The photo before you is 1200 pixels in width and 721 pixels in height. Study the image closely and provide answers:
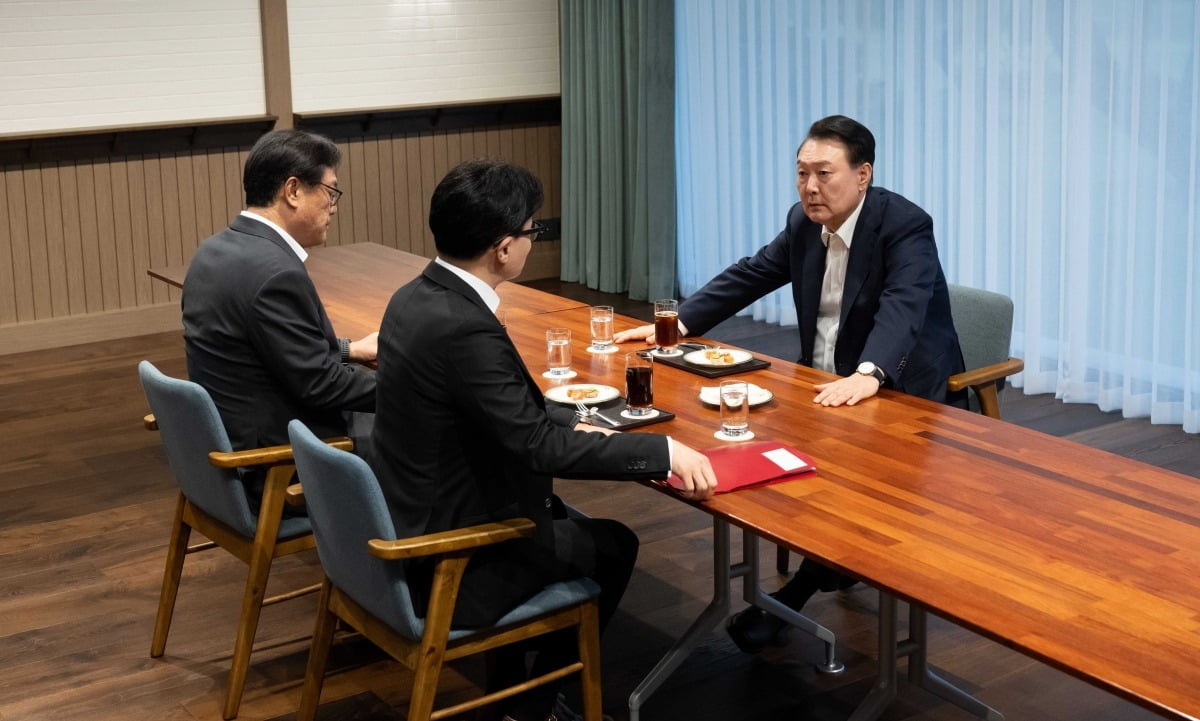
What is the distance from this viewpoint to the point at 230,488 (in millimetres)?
3391

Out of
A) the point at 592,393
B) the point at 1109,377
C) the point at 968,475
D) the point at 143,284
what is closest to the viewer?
the point at 968,475

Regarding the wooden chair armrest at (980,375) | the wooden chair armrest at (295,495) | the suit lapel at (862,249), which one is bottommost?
the wooden chair armrest at (295,495)

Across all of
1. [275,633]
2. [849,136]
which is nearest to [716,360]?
[849,136]

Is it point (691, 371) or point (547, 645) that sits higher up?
point (691, 371)

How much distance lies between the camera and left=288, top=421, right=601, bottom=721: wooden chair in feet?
8.96

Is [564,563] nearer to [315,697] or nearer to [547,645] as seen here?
[547,645]

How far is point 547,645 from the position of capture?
313cm

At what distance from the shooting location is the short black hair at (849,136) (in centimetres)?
374

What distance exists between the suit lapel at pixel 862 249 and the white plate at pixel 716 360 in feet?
1.06

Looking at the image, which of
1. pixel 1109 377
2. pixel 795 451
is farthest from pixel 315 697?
pixel 1109 377

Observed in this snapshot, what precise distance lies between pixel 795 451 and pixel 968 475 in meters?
0.36

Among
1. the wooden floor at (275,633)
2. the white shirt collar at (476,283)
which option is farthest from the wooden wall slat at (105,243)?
the white shirt collar at (476,283)

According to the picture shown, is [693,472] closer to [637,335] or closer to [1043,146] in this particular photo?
[637,335]

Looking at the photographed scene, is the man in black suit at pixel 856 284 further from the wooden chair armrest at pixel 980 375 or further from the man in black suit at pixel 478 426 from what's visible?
the man in black suit at pixel 478 426
